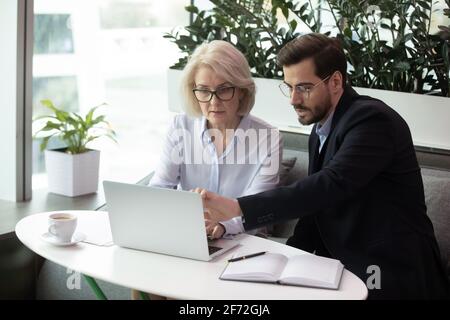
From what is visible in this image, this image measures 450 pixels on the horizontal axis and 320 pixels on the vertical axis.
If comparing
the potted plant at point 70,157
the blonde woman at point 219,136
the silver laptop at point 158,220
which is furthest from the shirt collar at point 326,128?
the potted plant at point 70,157

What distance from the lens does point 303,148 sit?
326 centimetres

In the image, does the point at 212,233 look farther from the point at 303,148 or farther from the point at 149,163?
the point at 149,163

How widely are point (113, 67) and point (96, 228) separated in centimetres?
204

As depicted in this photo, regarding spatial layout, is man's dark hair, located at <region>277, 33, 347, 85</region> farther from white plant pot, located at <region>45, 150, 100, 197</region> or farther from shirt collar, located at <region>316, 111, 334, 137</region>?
white plant pot, located at <region>45, 150, 100, 197</region>

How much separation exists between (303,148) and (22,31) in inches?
53.4

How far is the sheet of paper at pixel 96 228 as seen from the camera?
7.09 feet

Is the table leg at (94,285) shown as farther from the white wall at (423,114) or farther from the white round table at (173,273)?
the white wall at (423,114)

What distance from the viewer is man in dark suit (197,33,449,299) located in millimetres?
2158

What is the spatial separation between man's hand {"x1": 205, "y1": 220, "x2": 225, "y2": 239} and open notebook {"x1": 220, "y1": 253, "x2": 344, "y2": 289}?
253 mm

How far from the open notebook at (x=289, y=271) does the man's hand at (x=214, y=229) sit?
0.25 meters

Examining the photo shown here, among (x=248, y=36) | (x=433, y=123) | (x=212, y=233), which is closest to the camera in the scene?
(x=212, y=233)

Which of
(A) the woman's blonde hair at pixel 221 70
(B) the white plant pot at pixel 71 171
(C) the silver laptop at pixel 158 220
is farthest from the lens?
(B) the white plant pot at pixel 71 171

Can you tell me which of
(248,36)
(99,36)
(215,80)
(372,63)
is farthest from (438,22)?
(99,36)

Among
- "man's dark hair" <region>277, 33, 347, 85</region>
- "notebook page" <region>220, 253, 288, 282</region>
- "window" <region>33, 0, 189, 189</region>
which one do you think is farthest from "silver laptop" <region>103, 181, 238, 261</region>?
"window" <region>33, 0, 189, 189</region>
